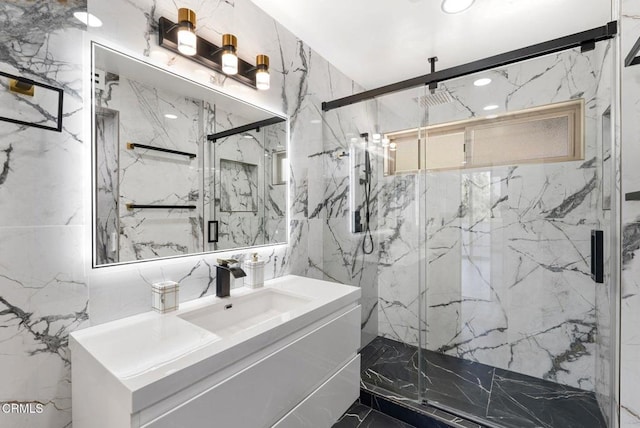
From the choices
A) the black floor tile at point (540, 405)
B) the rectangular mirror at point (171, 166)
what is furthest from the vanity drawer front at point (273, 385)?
the black floor tile at point (540, 405)

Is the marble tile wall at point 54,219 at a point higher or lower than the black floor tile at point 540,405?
higher

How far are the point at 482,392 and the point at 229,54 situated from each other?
257 cm

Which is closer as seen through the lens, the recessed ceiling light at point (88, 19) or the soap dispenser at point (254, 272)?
the recessed ceiling light at point (88, 19)

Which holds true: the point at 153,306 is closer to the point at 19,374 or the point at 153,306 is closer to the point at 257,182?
the point at 19,374

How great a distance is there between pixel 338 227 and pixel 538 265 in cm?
146

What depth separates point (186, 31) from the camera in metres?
1.27

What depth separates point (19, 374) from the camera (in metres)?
0.94

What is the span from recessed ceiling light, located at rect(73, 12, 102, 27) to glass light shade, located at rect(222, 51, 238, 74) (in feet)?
1.69

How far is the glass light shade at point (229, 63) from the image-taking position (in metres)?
1.47

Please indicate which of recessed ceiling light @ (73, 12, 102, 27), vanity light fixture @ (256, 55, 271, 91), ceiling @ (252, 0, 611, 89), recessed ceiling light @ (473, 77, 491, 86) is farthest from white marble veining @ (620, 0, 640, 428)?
recessed ceiling light @ (73, 12, 102, 27)

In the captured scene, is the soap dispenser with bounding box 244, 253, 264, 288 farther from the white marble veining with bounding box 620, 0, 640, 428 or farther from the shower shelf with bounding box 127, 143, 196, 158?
the white marble veining with bounding box 620, 0, 640, 428

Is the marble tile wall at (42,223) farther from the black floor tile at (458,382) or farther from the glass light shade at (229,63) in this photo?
the black floor tile at (458,382)

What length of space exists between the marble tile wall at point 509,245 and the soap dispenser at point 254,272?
1240 mm

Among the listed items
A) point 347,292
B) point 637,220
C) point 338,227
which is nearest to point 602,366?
point 637,220
